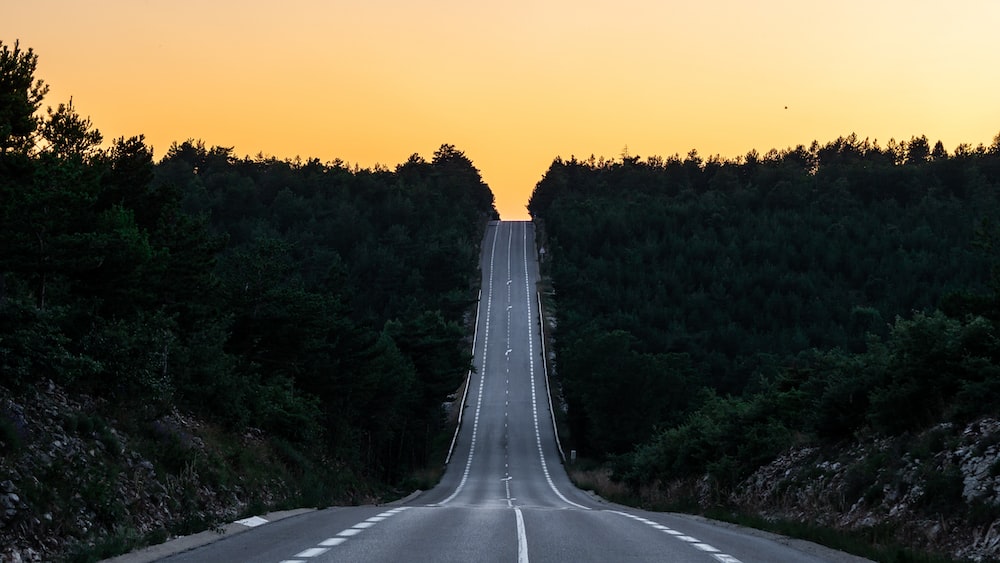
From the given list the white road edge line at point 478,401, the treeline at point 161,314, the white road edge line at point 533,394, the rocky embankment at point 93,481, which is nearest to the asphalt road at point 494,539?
the rocky embankment at point 93,481

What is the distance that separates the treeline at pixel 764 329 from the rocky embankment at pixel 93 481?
1551cm

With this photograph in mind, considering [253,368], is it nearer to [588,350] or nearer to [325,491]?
[325,491]

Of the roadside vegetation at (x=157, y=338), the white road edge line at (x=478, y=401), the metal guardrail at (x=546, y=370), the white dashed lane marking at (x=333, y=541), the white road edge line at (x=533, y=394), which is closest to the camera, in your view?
the white dashed lane marking at (x=333, y=541)

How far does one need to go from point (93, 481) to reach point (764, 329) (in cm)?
14190

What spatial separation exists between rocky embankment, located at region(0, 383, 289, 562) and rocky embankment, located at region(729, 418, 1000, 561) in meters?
12.3

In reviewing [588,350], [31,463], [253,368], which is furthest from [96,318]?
[588,350]

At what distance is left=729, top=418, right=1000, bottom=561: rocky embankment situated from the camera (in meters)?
17.3

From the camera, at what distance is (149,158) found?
38062 mm

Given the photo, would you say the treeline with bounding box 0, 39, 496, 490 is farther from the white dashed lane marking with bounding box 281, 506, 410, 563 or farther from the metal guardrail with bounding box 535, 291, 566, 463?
the metal guardrail with bounding box 535, 291, 566, 463

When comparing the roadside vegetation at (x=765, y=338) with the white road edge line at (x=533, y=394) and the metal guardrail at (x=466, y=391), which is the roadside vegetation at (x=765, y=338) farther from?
the metal guardrail at (x=466, y=391)

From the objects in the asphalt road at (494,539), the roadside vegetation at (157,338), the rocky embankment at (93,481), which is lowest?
the asphalt road at (494,539)

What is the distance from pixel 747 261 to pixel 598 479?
387 feet

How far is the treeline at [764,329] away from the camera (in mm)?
24859

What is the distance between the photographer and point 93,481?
1800cm
